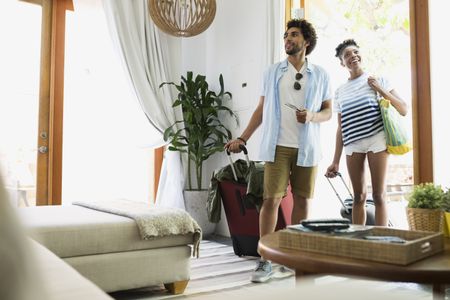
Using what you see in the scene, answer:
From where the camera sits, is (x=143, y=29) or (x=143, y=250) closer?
(x=143, y=250)

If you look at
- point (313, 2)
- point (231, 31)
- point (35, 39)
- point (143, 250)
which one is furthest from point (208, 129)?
point (143, 250)

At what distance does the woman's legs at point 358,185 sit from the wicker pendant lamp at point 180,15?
1657 mm

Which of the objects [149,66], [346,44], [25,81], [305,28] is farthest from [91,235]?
[149,66]

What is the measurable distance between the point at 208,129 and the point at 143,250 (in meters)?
2.07

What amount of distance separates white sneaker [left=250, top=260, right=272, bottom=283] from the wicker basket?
1.02 metres

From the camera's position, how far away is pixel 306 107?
251 cm

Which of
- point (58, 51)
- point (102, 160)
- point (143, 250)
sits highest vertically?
point (58, 51)

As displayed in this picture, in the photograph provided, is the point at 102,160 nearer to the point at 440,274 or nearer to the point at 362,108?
the point at 362,108

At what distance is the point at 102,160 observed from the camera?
404 centimetres

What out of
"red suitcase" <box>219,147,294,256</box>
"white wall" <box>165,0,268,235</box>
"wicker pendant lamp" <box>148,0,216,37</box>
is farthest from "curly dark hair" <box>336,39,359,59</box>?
"wicker pendant lamp" <box>148,0,216,37</box>

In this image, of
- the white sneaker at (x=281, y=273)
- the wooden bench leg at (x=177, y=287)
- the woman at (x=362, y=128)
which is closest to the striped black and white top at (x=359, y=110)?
the woman at (x=362, y=128)

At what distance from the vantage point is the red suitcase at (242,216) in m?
2.94

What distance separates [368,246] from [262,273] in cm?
138

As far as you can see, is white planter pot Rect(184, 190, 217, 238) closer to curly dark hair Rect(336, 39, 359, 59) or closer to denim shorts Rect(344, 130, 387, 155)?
denim shorts Rect(344, 130, 387, 155)
